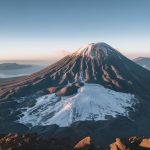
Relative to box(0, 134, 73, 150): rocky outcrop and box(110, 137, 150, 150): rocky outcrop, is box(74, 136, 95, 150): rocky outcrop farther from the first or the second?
box(110, 137, 150, 150): rocky outcrop

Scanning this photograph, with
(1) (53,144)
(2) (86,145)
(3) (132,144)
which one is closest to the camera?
(3) (132,144)

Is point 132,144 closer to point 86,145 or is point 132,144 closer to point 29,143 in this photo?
point 86,145

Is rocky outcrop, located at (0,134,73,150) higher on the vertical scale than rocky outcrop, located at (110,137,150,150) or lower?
lower

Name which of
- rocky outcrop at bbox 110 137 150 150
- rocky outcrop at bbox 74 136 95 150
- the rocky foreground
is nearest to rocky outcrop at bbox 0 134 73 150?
the rocky foreground

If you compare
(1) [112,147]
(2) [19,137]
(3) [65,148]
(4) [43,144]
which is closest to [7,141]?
(2) [19,137]

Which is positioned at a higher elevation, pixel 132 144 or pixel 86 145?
pixel 132 144

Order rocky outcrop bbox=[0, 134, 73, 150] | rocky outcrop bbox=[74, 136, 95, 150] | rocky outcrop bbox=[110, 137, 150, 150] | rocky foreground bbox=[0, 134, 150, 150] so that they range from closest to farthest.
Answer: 1. rocky outcrop bbox=[110, 137, 150, 150]
2. rocky foreground bbox=[0, 134, 150, 150]
3. rocky outcrop bbox=[0, 134, 73, 150]
4. rocky outcrop bbox=[74, 136, 95, 150]

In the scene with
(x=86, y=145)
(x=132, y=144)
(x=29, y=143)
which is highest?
(x=132, y=144)

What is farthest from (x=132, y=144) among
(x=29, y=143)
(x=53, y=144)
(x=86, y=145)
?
(x=29, y=143)

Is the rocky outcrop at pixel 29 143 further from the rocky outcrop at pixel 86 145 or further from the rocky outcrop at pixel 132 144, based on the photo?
the rocky outcrop at pixel 132 144
